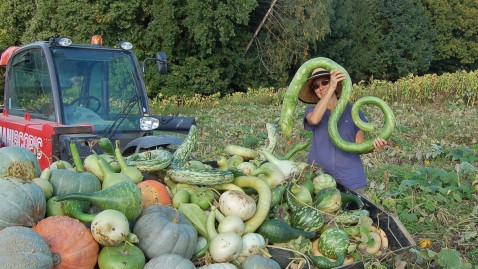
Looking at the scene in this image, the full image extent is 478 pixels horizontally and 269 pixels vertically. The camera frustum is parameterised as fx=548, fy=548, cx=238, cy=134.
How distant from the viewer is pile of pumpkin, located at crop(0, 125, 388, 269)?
272cm

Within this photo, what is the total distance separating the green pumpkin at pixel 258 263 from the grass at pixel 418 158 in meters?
1.38

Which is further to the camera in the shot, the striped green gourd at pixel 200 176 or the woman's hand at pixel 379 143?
the woman's hand at pixel 379 143

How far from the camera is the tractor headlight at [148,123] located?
630 cm

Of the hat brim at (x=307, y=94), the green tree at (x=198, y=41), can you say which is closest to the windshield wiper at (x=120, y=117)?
the hat brim at (x=307, y=94)

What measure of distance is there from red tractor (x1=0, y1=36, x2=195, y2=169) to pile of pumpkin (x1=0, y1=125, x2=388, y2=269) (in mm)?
2060

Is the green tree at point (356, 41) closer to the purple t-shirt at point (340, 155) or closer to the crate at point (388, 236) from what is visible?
the purple t-shirt at point (340, 155)

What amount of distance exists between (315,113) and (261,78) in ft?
90.6

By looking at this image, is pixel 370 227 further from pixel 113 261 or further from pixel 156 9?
pixel 156 9

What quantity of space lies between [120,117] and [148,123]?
35 centimetres

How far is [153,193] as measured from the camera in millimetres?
3318

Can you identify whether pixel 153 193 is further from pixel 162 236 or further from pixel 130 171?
pixel 162 236

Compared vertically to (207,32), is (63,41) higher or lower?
higher

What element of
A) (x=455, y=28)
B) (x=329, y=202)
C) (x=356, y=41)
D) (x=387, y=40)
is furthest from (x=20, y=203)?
(x=455, y=28)

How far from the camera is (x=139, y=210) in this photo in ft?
9.91
